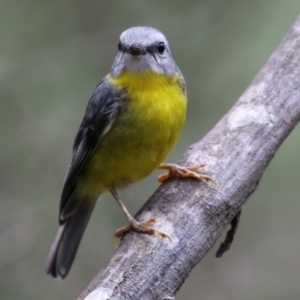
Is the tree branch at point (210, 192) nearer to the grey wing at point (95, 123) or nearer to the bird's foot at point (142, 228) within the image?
the bird's foot at point (142, 228)

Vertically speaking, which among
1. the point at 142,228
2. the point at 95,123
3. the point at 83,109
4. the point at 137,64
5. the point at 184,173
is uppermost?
the point at 83,109

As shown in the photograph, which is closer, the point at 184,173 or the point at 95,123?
the point at 184,173

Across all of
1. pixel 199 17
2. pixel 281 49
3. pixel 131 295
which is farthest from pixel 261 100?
pixel 199 17

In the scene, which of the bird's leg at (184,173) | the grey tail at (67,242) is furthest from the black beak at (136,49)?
the grey tail at (67,242)

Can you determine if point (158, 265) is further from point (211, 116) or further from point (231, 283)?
point (211, 116)

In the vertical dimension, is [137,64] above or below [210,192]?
above

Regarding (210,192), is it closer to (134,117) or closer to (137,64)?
(134,117)

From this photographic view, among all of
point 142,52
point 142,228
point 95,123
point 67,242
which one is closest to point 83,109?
point 67,242
